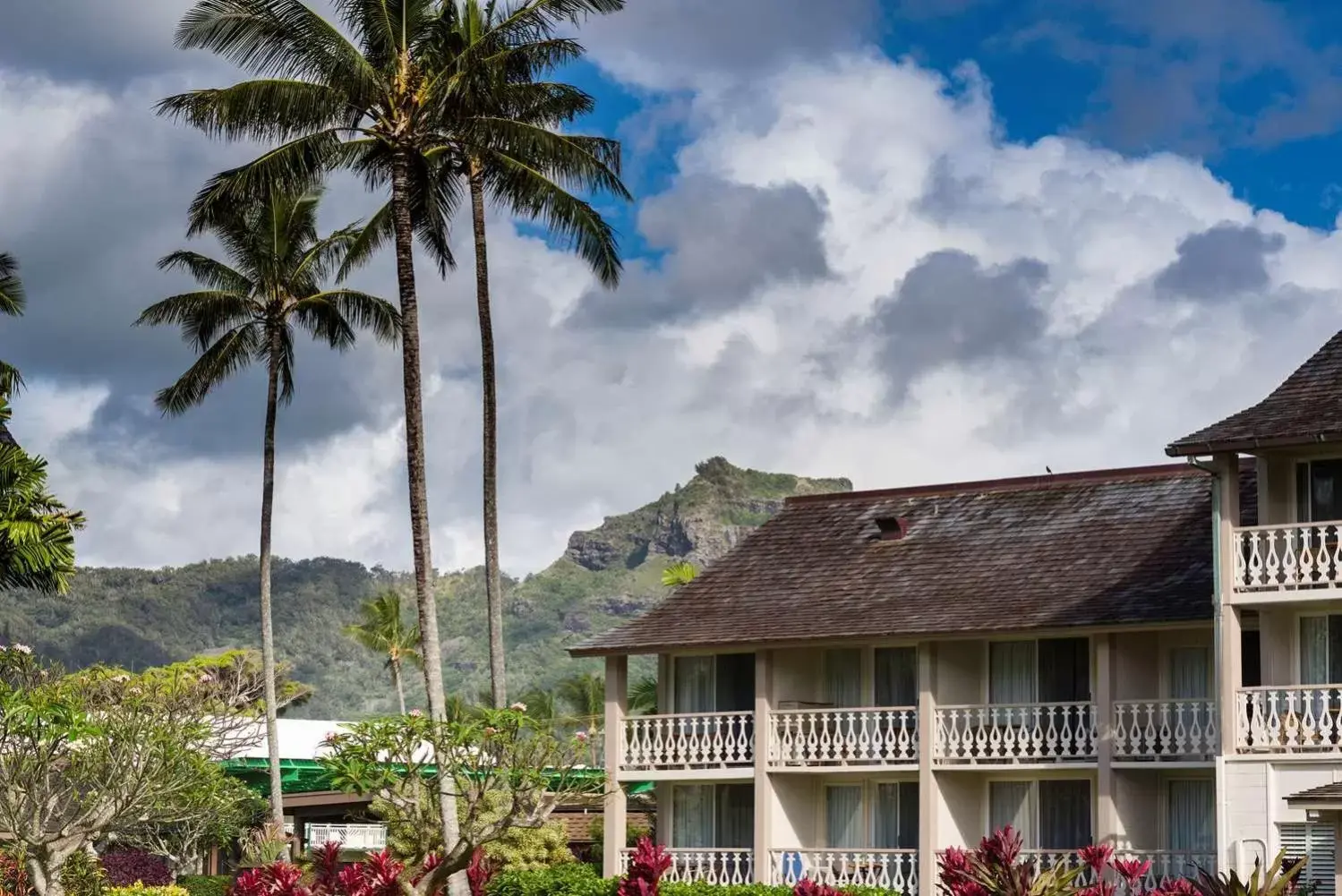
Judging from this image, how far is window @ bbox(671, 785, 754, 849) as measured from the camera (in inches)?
1506

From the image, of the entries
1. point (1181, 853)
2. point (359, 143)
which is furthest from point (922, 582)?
point (359, 143)

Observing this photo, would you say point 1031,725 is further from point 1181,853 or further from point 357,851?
point 357,851

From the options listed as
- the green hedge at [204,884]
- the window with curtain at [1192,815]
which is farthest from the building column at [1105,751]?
the green hedge at [204,884]

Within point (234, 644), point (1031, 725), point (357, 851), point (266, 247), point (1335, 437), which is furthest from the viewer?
point (234, 644)

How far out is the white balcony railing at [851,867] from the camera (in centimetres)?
3516

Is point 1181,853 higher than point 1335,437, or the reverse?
point 1335,437

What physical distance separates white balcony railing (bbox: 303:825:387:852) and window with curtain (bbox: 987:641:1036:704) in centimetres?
1941

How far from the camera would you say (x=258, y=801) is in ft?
166

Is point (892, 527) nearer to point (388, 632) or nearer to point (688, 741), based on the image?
point (688, 741)

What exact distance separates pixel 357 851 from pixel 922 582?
22.5 metres

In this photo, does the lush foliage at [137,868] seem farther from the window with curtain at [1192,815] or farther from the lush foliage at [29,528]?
the window with curtain at [1192,815]

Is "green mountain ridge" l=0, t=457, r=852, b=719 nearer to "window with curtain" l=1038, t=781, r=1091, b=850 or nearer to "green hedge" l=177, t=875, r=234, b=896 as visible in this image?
"green hedge" l=177, t=875, r=234, b=896

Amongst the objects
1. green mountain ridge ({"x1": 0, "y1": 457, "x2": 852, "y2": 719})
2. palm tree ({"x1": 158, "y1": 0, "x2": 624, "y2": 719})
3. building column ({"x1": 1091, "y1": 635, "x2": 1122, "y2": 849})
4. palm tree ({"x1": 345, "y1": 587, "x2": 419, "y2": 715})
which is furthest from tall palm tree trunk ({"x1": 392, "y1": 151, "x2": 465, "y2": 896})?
green mountain ridge ({"x1": 0, "y1": 457, "x2": 852, "y2": 719})


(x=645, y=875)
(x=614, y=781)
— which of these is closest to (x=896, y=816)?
(x=614, y=781)
